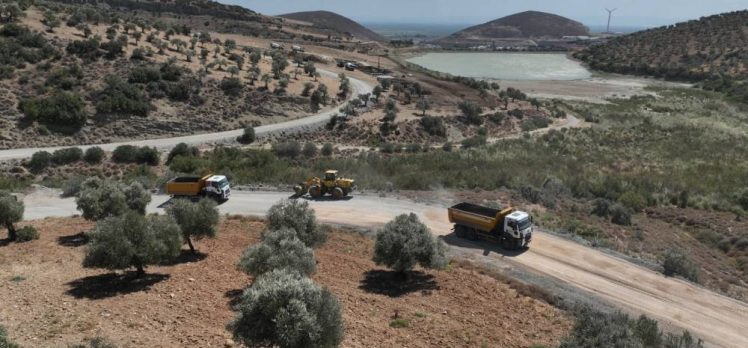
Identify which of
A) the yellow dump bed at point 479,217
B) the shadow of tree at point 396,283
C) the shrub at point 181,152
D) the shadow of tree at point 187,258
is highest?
the yellow dump bed at point 479,217

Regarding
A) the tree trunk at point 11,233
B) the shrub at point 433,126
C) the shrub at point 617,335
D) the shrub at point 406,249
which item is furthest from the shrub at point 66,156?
the shrub at point 617,335

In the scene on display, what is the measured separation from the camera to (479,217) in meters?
29.2

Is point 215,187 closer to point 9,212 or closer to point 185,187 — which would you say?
point 185,187

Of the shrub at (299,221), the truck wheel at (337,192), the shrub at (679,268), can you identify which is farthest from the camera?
the truck wheel at (337,192)

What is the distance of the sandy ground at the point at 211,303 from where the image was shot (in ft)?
55.6

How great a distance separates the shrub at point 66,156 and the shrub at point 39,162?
24.4 inches

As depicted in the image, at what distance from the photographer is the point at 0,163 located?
4412cm

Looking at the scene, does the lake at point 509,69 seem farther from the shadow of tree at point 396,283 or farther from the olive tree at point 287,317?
the olive tree at point 287,317

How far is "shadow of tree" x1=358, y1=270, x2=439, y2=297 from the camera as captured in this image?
2250cm

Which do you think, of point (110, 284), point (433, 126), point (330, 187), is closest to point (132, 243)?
point (110, 284)

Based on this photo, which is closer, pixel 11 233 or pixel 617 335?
pixel 617 335

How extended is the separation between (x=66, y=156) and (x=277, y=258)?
116 feet

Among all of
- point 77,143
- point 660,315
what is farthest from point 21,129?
point 660,315

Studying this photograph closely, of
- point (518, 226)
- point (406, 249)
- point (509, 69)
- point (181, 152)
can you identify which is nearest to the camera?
point (406, 249)
